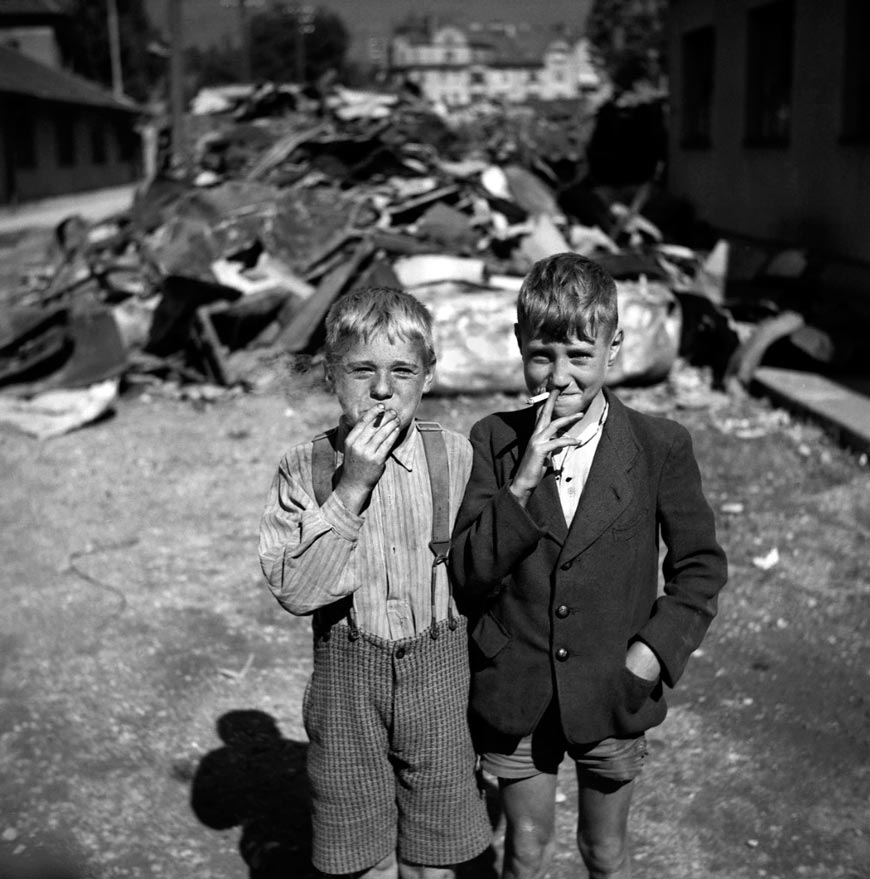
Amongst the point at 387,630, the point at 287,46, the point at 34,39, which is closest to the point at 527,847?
the point at 387,630

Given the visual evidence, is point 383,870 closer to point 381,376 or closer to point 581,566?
point 581,566

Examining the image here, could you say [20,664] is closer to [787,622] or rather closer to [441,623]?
[441,623]

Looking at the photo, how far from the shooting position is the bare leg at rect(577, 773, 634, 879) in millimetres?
2201

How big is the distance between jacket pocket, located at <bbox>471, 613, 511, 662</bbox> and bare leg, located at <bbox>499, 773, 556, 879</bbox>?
283 millimetres

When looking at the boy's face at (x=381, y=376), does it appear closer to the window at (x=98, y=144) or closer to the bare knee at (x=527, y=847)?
the bare knee at (x=527, y=847)

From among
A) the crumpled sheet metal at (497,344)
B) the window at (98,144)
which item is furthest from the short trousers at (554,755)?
the window at (98,144)

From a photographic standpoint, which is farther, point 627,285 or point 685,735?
point 627,285

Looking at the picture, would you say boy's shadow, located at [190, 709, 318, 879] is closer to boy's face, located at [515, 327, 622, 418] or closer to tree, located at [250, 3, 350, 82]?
boy's face, located at [515, 327, 622, 418]

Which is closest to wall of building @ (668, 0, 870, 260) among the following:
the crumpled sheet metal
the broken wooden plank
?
the crumpled sheet metal

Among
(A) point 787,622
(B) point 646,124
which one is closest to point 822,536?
(A) point 787,622

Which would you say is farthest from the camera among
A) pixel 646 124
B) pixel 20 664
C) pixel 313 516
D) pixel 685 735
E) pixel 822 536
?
pixel 646 124

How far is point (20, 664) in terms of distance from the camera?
13.3 feet

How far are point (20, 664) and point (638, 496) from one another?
288 centimetres

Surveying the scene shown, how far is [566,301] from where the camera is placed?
1.94 m
